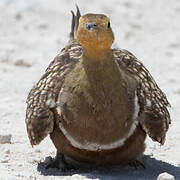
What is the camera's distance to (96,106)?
229 inches

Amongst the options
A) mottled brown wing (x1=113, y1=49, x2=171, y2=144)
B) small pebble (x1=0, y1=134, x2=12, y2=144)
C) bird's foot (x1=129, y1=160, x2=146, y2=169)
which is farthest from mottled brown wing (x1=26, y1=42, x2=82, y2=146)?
bird's foot (x1=129, y1=160, x2=146, y2=169)

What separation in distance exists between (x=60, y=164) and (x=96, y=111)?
84cm

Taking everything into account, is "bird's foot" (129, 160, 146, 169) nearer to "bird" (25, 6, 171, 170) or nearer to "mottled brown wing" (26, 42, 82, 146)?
"bird" (25, 6, 171, 170)

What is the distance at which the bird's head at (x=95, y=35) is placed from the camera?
18.3 ft

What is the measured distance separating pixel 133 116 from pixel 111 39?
777mm

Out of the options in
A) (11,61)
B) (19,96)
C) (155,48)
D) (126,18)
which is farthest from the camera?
(126,18)

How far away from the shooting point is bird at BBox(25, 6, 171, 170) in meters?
5.79

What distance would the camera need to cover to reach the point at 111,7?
1312 centimetres

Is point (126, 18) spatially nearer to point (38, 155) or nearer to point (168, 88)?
point (168, 88)

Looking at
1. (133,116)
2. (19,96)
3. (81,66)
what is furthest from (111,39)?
(19,96)

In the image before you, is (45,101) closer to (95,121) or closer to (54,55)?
(95,121)

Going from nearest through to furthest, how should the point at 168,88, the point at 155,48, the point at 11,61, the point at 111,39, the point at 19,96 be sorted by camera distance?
the point at 111,39 < the point at 19,96 < the point at 168,88 < the point at 11,61 < the point at 155,48

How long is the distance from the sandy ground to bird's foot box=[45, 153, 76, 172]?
6 cm

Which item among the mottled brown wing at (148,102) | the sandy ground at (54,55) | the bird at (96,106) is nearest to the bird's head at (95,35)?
the bird at (96,106)
